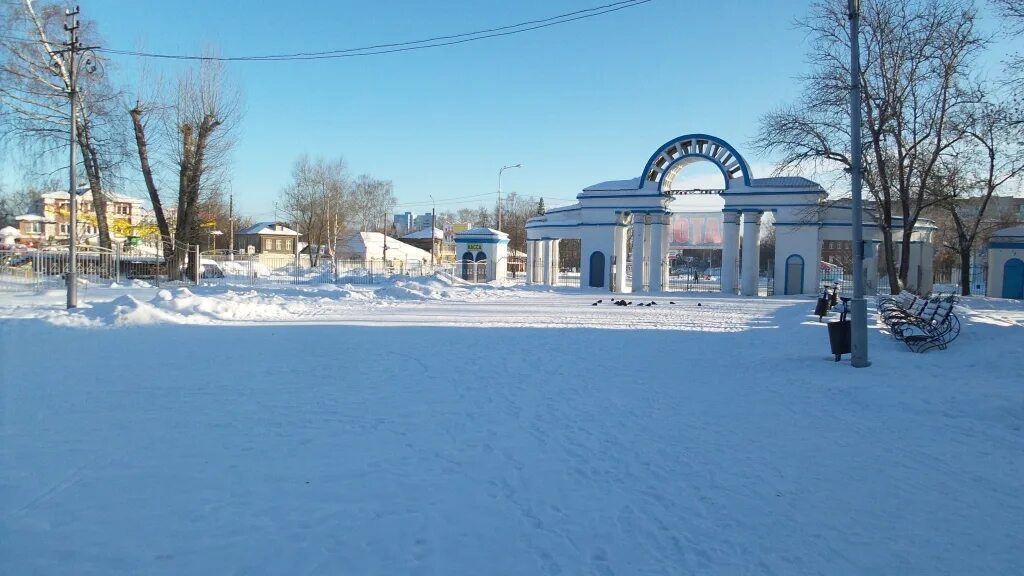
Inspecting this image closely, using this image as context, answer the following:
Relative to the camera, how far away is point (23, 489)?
5.05 m

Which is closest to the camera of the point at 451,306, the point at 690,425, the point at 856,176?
the point at 690,425

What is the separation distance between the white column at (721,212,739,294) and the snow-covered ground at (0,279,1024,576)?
76.3 ft

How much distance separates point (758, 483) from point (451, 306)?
2086 cm

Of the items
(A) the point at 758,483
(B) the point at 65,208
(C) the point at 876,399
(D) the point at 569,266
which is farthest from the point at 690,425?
(D) the point at 569,266

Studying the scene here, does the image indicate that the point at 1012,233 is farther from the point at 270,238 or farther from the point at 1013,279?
the point at 270,238

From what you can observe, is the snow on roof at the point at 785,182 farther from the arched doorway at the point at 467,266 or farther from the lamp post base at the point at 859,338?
the lamp post base at the point at 859,338

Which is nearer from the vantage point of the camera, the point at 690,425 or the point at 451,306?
the point at 690,425

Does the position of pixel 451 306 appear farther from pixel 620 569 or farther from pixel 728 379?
pixel 620 569

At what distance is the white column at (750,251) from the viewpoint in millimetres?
35625

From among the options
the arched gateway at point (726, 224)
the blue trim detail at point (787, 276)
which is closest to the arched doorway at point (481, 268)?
the arched gateway at point (726, 224)

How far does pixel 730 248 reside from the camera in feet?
119

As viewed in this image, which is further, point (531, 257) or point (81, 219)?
point (81, 219)

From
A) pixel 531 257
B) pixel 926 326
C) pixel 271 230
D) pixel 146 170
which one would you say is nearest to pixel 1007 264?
pixel 531 257

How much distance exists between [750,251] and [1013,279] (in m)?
12.8
